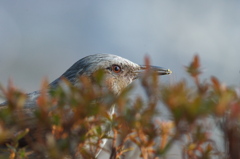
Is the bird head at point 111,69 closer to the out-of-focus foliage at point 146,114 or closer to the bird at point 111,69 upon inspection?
the bird at point 111,69

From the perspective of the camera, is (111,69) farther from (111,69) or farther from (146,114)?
(146,114)

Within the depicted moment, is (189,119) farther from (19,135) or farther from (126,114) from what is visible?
(19,135)

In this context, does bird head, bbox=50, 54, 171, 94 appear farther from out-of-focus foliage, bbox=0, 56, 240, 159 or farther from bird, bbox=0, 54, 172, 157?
out-of-focus foliage, bbox=0, 56, 240, 159

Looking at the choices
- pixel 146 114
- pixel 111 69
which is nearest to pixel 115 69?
pixel 111 69

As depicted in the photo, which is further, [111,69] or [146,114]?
[111,69]

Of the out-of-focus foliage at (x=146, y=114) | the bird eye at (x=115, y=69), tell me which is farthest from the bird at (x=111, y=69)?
the out-of-focus foliage at (x=146, y=114)
